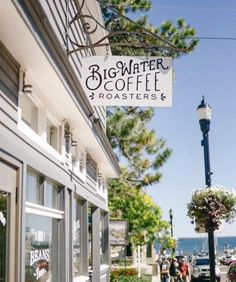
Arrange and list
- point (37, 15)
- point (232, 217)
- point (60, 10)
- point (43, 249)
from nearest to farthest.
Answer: point (37, 15)
point (43, 249)
point (60, 10)
point (232, 217)

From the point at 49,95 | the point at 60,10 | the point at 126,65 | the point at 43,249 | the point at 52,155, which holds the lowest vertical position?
the point at 43,249

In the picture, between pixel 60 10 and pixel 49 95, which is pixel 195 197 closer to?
pixel 60 10

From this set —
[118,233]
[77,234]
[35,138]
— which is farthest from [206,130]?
[35,138]

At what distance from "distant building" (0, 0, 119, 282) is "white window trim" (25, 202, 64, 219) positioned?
0.01 m

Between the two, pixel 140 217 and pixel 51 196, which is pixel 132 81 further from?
pixel 140 217

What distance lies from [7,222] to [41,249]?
5.95ft

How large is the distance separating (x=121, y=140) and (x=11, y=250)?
64.2ft

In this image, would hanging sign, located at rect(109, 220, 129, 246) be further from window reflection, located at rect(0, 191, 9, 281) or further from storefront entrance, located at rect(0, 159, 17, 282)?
window reflection, located at rect(0, 191, 9, 281)

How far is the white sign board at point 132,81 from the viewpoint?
7852 mm

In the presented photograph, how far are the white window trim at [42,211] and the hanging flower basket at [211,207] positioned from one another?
621 cm

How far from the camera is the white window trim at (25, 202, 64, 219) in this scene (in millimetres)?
6414

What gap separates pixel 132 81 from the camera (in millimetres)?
7914

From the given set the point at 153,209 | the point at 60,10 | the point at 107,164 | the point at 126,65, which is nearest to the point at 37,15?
the point at 126,65

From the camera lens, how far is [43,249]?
7.38 meters
